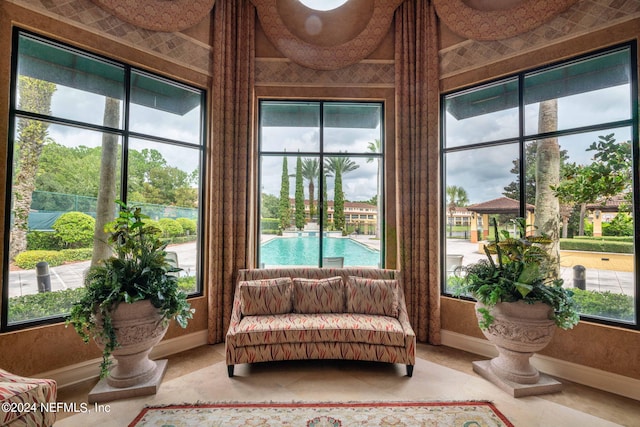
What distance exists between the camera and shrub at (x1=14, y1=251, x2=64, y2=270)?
2.84 m

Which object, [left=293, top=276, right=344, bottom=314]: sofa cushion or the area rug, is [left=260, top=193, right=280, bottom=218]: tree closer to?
[left=293, top=276, right=344, bottom=314]: sofa cushion

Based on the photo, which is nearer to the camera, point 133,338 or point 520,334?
point 133,338

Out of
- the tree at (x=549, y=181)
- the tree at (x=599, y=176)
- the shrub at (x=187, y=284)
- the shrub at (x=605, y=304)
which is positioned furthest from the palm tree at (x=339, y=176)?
the shrub at (x=605, y=304)

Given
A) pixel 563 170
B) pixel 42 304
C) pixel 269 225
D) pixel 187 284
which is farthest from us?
pixel 269 225

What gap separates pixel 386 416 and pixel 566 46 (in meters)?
4.12

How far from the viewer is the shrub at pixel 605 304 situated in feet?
9.60

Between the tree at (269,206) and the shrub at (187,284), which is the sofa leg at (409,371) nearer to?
the tree at (269,206)

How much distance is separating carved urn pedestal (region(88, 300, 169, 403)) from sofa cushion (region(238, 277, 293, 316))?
88 centimetres

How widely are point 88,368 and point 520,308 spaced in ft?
14.2

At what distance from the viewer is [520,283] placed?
2.83m

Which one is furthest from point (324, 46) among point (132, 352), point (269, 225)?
point (132, 352)

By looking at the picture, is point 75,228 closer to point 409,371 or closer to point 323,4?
point 409,371

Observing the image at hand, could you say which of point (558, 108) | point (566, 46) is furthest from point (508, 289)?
point (566, 46)

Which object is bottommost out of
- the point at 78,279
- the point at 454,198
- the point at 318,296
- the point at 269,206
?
the point at 318,296
